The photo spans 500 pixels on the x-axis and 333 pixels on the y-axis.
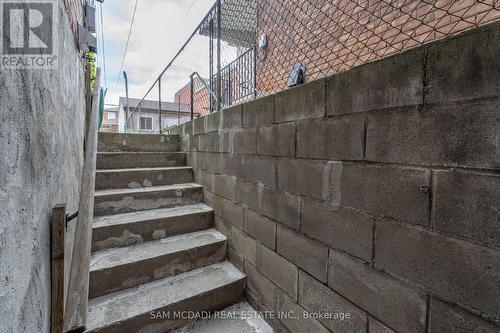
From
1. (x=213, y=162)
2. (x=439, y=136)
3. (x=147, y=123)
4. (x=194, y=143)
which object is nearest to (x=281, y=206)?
(x=439, y=136)

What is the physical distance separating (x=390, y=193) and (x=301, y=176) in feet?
1.84

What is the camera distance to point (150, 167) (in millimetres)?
3301

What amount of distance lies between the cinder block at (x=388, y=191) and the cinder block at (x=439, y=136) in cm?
6

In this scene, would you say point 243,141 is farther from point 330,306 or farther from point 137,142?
point 137,142

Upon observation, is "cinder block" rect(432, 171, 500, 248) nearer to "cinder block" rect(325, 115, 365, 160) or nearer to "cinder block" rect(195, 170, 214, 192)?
"cinder block" rect(325, 115, 365, 160)

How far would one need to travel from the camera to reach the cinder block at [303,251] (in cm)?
138

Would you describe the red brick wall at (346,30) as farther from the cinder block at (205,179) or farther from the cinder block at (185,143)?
the cinder block at (185,143)

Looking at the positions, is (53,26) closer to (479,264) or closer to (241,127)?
(241,127)

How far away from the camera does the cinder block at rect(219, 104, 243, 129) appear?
220 centimetres

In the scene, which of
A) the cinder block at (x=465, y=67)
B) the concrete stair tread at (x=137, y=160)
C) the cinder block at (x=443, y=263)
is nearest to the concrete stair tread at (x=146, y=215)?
the concrete stair tread at (x=137, y=160)

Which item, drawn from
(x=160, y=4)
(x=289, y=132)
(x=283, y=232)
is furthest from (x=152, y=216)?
(x=160, y=4)

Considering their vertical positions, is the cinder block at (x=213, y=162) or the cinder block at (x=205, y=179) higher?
the cinder block at (x=213, y=162)

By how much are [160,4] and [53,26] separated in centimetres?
732

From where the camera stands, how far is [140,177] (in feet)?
9.57
